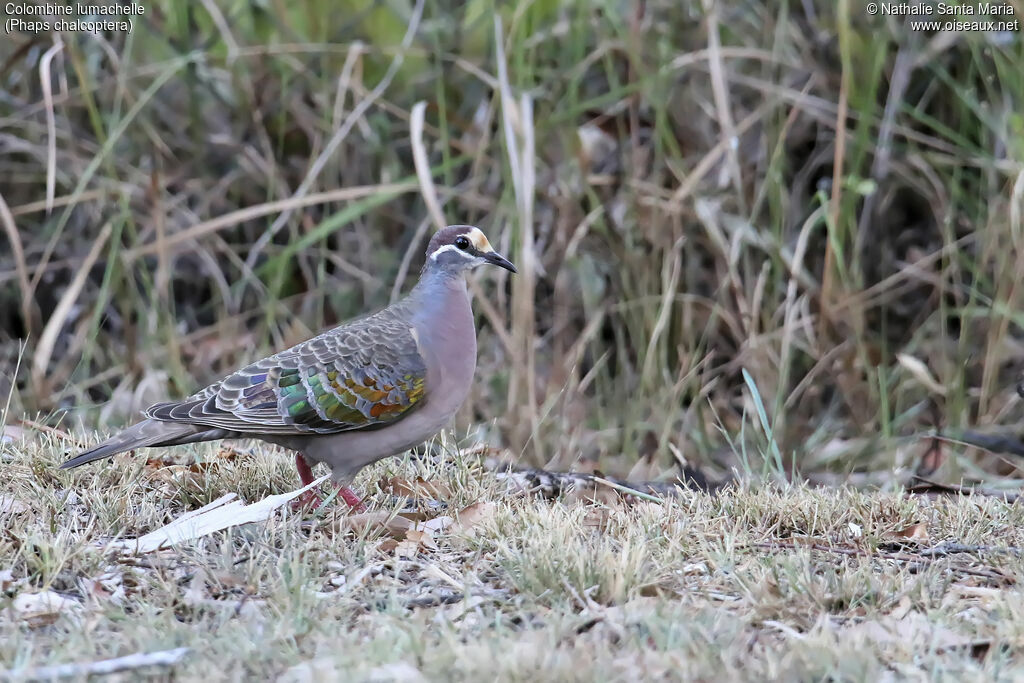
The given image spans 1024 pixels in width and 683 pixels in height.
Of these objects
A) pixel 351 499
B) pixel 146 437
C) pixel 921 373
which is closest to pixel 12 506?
pixel 146 437

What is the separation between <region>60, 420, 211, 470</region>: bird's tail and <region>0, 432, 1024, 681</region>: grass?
0.13m

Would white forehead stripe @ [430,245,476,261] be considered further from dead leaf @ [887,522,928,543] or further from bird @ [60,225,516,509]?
dead leaf @ [887,522,928,543]

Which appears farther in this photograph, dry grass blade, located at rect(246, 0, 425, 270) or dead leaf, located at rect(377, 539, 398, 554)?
dry grass blade, located at rect(246, 0, 425, 270)

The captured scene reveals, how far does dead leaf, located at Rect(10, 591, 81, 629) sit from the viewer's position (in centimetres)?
297

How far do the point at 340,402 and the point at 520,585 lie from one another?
107 cm

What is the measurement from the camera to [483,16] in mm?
6445

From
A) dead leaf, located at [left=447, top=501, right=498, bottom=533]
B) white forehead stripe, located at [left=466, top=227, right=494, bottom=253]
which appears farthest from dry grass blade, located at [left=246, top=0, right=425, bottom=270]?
dead leaf, located at [left=447, top=501, right=498, bottom=533]

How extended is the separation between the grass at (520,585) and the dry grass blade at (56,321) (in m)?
1.75

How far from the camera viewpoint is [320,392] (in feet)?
13.3

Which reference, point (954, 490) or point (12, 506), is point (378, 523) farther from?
point (954, 490)

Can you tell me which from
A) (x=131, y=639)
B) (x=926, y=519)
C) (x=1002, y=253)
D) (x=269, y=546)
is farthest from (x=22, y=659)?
(x=1002, y=253)

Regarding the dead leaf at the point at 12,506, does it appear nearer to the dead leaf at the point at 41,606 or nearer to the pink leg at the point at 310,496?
the dead leaf at the point at 41,606

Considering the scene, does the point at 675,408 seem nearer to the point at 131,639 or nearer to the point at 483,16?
the point at 483,16

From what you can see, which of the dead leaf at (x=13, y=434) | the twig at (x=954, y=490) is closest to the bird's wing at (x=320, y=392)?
the dead leaf at (x=13, y=434)
